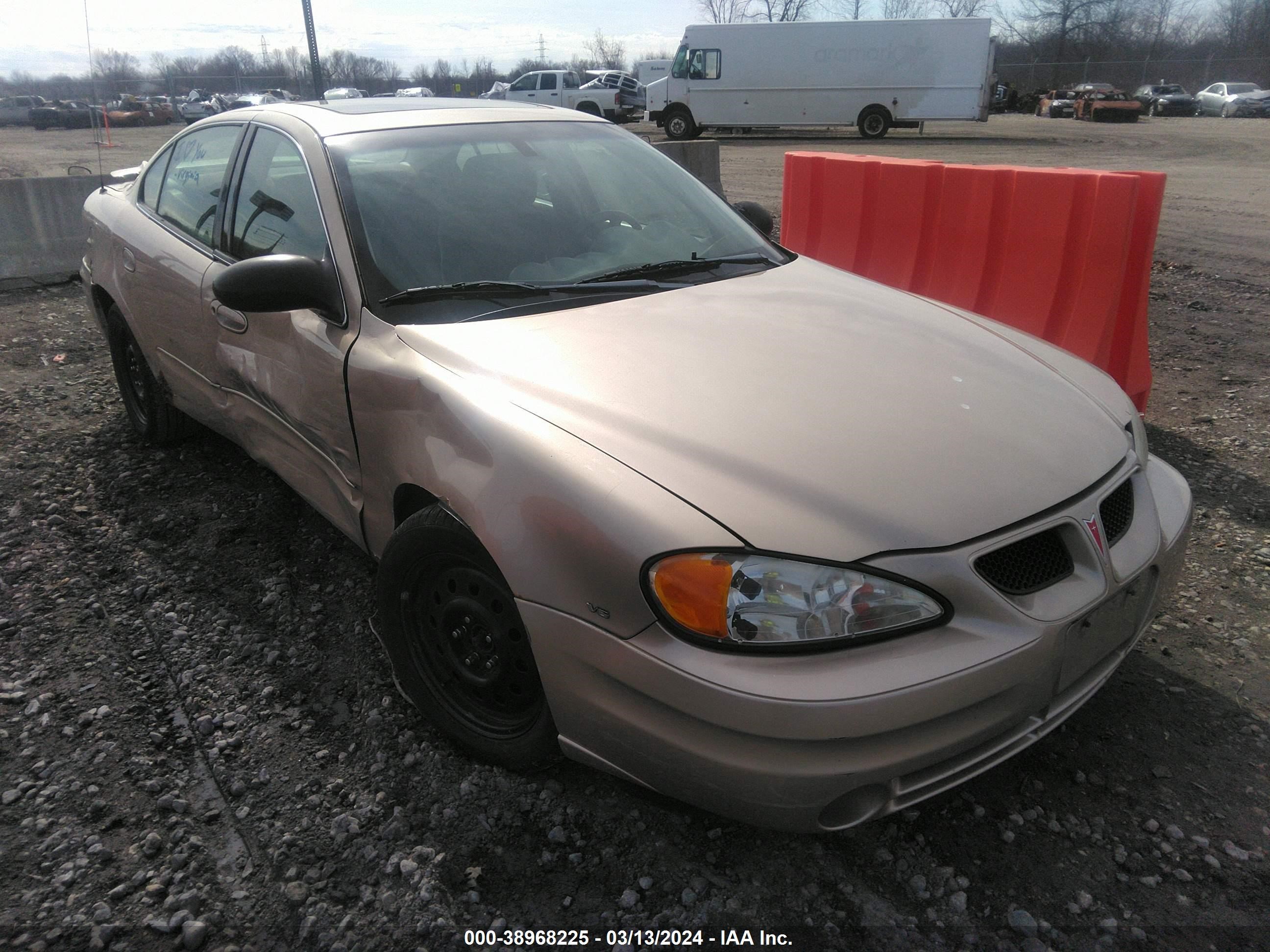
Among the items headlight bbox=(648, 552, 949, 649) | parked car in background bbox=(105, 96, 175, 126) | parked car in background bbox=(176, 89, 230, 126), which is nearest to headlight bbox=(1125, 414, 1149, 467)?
headlight bbox=(648, 552, 949, 649)

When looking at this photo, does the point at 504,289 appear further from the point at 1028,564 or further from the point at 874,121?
the point at 874,121

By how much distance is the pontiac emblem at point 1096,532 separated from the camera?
203cm

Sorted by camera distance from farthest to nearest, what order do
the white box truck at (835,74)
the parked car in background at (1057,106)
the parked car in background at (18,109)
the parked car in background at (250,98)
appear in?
1. the parked car in background at (1057,106)
2. the parked car in background at (250,98)
3. the white box truck at (835,74)
4. the parked car in background at (18,109)

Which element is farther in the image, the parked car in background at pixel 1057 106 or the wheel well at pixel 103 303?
the parked car in background at pixel 1057 106

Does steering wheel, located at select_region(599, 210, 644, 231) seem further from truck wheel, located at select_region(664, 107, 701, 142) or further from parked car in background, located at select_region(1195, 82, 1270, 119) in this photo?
parked car in background, located at select_region(1195, 82, 1270, 119)

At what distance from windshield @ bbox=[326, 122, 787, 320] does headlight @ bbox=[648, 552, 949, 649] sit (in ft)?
4.09

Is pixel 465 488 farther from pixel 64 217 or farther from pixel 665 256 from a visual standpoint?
pixel 64 217

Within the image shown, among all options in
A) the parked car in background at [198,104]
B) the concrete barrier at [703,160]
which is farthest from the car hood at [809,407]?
the parked car in background at [198,104]

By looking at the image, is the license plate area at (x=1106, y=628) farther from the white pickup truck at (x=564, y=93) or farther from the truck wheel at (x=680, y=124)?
the white pickup truck at (x=564, y=93)

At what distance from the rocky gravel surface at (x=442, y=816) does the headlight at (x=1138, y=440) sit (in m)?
0.70

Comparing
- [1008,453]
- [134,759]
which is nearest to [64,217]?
[134,759]

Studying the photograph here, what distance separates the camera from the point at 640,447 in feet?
6.42

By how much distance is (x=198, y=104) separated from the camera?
29562mm

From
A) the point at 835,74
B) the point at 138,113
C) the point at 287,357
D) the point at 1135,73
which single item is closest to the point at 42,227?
the point at 287,357
